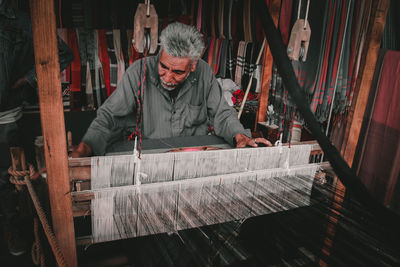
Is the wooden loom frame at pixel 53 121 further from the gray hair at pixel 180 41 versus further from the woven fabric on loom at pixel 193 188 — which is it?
the gray hair at pixel 180 41

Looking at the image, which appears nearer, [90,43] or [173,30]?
[173,30]

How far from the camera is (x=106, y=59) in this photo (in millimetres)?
3617

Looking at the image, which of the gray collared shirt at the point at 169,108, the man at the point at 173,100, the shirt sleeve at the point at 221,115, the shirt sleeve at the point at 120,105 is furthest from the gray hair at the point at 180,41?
the shirt sleeve at the point at 221,115

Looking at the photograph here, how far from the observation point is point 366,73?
153 centimetres

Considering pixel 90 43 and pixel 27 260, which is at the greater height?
pixel 90 43

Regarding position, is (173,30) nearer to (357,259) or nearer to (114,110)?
(114,110)

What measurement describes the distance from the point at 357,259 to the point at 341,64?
2.15 metres

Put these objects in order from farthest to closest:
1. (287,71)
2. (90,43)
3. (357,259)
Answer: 1. (90,43)
2. (287,71)
3. (357,259)

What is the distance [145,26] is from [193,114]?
1451 mm


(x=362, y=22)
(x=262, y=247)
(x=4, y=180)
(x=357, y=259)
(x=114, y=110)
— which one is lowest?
(x=4, y=180)

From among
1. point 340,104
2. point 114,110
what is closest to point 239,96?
point 340,104

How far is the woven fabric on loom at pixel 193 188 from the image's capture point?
106cm

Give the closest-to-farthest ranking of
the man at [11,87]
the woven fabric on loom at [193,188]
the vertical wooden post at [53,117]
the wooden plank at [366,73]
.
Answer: the vertical wooden post at [53,117] → the woven fabric on loom at [193,188] → the wooden plank at [366,73] → the man at [11,87]

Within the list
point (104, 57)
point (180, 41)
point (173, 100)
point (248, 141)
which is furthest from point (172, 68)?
point (104, 57)
